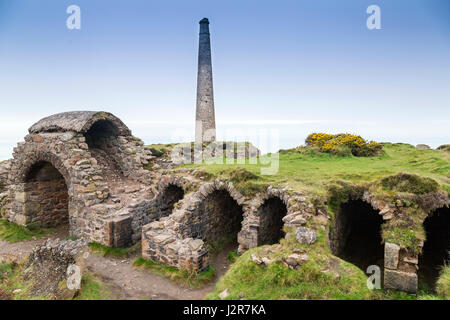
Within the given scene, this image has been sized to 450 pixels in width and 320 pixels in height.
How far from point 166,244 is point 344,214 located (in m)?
7.05

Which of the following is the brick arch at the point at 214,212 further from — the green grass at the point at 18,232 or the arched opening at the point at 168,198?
the green grass at the point at 18,232

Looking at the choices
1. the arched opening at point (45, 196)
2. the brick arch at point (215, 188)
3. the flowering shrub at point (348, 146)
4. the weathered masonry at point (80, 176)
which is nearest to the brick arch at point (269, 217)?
the brick arch at point (215, 188)

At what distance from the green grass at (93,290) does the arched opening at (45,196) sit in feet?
22.1

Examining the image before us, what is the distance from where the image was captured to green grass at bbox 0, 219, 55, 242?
12.0m

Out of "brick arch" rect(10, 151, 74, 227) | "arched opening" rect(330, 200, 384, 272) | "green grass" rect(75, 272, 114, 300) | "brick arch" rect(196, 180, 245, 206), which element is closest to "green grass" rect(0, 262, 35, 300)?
"green grass" rect(75, 272, 114, 300)

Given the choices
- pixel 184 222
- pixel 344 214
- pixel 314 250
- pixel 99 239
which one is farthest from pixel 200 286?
pixel 344 214

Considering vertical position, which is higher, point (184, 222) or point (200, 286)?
point (184, 222)

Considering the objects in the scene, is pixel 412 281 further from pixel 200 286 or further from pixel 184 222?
pixel 184 222

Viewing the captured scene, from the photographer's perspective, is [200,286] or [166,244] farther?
[166,244]

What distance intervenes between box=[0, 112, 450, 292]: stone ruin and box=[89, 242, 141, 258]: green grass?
209 millimetres

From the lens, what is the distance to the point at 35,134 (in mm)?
12586

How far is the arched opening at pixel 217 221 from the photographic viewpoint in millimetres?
10930

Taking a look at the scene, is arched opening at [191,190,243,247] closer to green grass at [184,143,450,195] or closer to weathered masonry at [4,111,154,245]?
green grass at [184,143,450,195]

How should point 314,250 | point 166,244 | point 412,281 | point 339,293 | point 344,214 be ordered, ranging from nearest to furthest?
point 339,293
point 412,281
point 314,250
point 166,244
point 344,214
